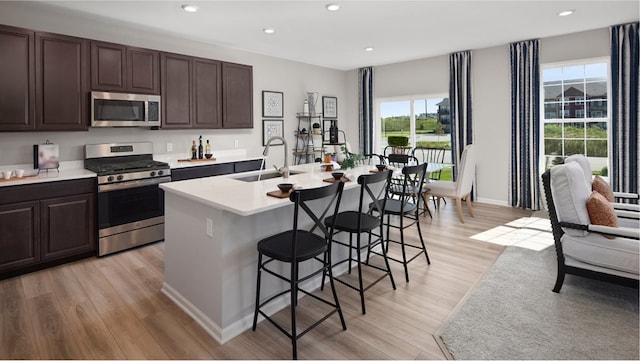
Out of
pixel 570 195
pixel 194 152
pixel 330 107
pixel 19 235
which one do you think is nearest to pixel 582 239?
pixel 570 195

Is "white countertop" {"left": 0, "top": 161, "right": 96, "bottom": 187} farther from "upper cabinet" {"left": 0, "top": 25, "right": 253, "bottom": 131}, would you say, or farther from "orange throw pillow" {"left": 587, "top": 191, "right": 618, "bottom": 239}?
"orange throw pillow" {"left": 587, "top": 191, "right": 618, "bottom": 239}

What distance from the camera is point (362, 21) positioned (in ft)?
14.3

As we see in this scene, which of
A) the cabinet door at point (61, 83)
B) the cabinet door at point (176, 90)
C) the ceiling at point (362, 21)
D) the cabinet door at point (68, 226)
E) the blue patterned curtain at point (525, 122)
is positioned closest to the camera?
the cabinet door at point (68, 226)

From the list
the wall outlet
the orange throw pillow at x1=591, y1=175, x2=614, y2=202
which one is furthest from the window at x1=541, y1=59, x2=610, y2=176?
the wall outlet

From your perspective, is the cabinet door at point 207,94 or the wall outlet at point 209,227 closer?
the wall outlet at point 209,227

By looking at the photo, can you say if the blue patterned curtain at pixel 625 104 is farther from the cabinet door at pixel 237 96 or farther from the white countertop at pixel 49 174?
the white countertop at pixel 49 174

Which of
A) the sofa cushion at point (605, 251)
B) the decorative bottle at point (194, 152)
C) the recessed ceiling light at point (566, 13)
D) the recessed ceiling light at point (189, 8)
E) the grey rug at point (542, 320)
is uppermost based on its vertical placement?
the recessed ceiling light at point (566, 13)

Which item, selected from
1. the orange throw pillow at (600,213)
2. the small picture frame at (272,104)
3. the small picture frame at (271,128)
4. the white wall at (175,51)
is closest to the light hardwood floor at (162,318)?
the orange throw pillow at (600,213)

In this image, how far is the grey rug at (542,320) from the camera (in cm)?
213

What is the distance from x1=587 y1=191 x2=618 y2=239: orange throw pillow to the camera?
2679mm

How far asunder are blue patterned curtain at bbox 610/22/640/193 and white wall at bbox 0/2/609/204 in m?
0.21

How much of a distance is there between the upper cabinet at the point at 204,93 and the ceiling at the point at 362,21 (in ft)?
1.39

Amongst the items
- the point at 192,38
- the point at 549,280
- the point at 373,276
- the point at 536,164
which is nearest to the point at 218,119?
the point at 192,38

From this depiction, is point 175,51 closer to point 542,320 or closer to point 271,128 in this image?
point 271,128
